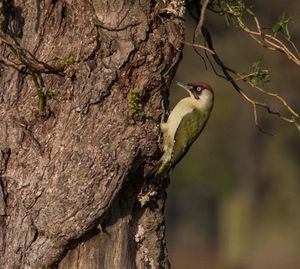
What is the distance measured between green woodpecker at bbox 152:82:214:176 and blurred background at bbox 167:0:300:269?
4888mm

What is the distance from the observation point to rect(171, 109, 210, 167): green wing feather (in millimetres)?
6780

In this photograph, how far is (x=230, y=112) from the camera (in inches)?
1166

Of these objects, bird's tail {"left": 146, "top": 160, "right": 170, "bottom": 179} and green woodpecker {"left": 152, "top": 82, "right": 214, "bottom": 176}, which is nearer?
bird's tail {"left": 146, "top": 160, "right": 170, "bottom": 179}

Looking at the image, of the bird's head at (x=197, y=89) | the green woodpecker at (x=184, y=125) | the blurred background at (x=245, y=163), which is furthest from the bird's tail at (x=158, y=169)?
the blurred background at (x=245, y=163)

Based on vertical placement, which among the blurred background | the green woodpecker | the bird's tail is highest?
the blurred background

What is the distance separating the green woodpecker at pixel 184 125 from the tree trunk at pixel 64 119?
1.44ft

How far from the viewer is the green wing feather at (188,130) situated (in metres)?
6.78

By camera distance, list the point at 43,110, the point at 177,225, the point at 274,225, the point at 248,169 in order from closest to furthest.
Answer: the point at 43,110
the point at 248,169
the point at 274,225
the point at 177,225

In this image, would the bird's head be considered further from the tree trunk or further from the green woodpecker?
the tree trunk

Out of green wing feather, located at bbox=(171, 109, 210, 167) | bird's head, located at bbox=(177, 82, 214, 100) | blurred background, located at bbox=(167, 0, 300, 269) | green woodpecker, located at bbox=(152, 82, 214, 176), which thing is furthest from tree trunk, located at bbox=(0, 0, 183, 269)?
blurred background, located at bbox=(167, 0, 300, 269)

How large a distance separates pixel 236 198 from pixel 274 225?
1284cm

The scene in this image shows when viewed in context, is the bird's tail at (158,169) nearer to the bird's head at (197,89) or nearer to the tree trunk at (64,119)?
the tree trunk at (64,119)

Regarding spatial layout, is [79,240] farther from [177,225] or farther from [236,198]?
[177,225]

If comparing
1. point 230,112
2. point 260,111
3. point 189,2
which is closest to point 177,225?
point 230,112
